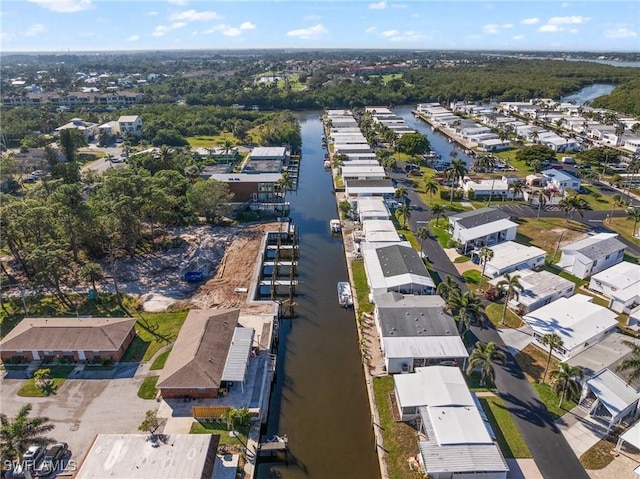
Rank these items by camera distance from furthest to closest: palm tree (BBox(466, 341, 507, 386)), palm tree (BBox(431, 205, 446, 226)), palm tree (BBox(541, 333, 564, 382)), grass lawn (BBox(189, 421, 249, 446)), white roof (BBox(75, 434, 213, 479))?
palm tree (BBox(431, 205, 446, 226))
palm tree (BBox(541, 333, 564, 382))
palm tree (BBox(466, 341, 507, 386))
grass lawn (BBox(189, 421, 249, 446))
white roof (BBox(75, 434, 213, 479))

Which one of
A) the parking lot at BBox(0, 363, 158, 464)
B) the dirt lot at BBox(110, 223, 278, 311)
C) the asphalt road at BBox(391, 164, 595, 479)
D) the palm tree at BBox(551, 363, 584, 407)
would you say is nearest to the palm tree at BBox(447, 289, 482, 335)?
the asphalt road at BBox(391, 164, 595, 479)

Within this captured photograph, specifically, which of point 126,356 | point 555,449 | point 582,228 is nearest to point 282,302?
point 126,356

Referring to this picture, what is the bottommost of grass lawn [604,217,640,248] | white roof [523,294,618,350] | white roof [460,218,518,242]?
grass lawn [604,217,640,248]

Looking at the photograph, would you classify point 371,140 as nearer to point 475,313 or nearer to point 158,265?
point 158,265

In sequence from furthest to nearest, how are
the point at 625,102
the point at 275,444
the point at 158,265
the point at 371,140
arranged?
the point at 625,102 → the point at 371,140 → the point at 158,265 → the point at 275,444

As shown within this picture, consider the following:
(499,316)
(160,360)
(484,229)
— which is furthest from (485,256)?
(160,360)

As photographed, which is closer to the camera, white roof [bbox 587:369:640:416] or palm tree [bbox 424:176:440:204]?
white roof [bbox 587:369:640:416]

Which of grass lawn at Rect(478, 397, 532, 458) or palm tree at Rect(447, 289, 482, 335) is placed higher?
palm tree at Rect(447, 289, 482, 335)

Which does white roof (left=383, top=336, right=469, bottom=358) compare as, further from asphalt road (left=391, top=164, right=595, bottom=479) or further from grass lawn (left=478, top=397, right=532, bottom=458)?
grass lawn (left=478, top=397, right=532, bottom=458)
